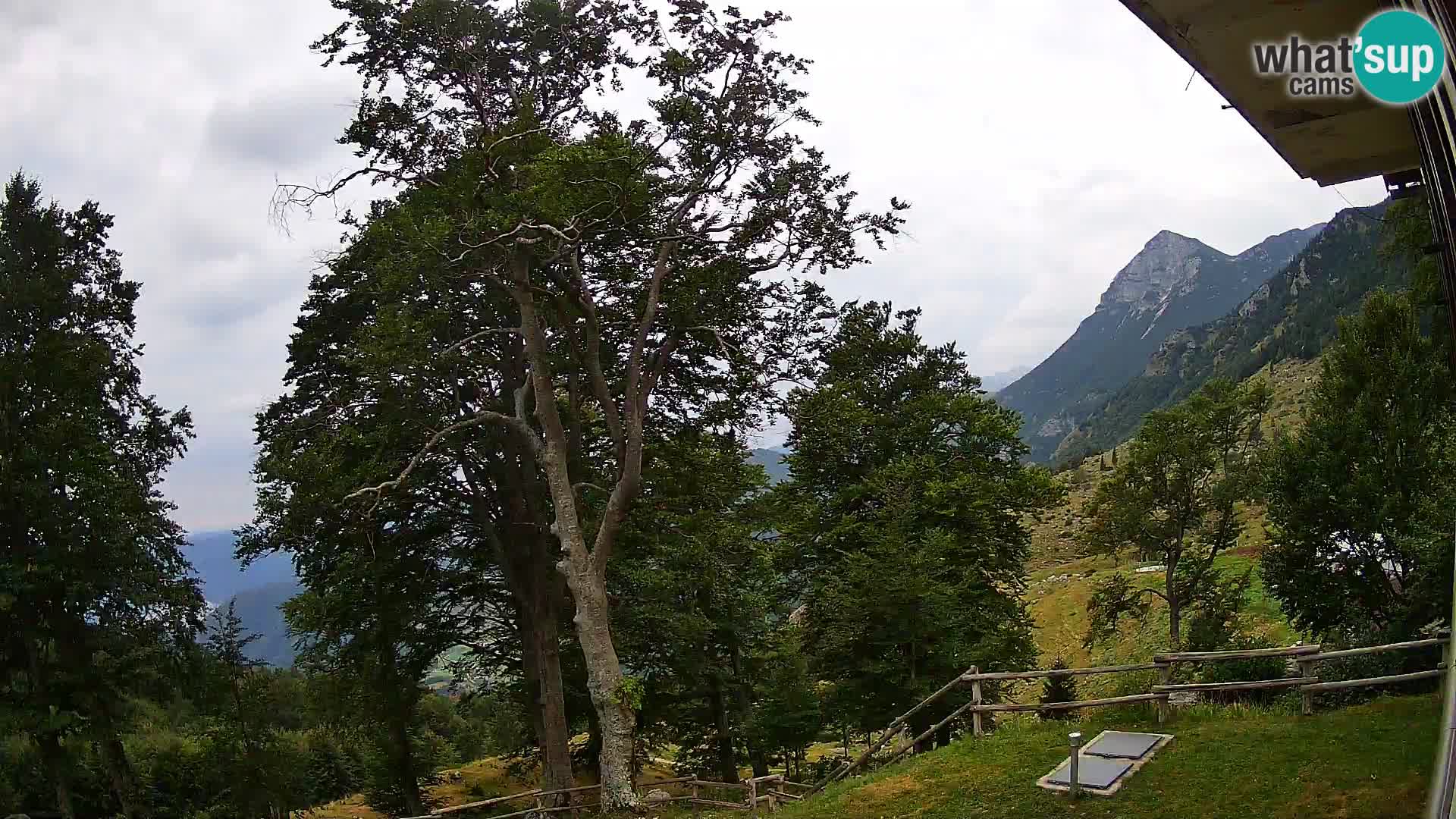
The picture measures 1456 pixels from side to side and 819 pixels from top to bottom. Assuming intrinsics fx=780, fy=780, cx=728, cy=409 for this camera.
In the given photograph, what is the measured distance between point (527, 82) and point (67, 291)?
48.2 feet

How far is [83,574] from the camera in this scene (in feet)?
65.2

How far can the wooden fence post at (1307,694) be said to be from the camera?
11445mm

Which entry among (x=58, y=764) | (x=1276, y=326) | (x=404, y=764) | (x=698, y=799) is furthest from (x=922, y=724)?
(x=1276, y=326)

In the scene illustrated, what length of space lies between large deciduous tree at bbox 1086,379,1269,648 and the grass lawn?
18.5 meters

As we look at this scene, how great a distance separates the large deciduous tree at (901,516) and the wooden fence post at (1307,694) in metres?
8.46

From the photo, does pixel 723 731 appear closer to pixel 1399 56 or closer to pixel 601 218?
pixel 601 218

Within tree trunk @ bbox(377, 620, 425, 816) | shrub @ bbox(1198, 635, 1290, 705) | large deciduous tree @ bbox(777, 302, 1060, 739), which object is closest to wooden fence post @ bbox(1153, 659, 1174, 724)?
shrub @ bbox(1198, 635, 1290, 705)

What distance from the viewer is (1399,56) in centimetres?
554

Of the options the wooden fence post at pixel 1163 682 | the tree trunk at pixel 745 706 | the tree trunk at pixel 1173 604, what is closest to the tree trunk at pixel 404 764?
the tree trunk at pixel 745 706

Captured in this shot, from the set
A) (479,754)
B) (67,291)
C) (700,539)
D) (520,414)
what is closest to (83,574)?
(67,291)

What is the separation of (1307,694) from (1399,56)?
9.70 metres

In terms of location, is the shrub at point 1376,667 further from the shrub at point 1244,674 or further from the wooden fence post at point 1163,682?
the wooden fence post at point 1163,682

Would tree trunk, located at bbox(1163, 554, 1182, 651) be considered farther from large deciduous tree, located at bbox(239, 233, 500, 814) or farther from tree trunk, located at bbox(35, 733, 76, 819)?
tree trunk, located at bbox(35, 733, 76, 819)

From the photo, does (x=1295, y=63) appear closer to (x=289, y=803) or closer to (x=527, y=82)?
(x=527, y=82)
